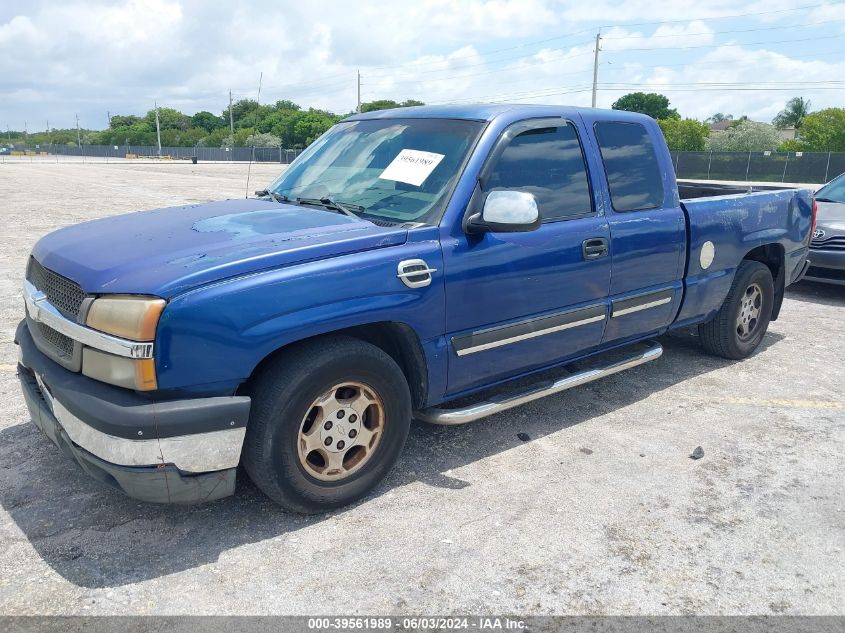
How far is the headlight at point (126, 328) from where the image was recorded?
263 centimetres

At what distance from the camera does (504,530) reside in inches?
125

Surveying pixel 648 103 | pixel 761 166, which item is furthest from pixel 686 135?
pixel 648 103

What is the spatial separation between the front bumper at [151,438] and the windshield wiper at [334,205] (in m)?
1.23

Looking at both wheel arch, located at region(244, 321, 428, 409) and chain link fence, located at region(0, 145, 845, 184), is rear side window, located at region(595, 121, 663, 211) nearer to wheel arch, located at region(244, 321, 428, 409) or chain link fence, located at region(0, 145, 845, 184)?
wheel arch, located at region(244, 321, 428, 409)

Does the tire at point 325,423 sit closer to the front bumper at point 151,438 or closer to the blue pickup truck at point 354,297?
the blue pickup truck at point 354,297

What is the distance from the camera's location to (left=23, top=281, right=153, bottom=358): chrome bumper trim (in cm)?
263

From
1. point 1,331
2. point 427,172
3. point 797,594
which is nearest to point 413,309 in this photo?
point 427,172

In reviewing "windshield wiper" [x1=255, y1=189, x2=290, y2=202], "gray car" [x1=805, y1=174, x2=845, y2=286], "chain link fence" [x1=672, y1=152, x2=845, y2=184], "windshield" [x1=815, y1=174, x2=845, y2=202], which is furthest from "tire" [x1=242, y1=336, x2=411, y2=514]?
"chain link fence" [x1=672, y1=152, x2=845, y2=184]

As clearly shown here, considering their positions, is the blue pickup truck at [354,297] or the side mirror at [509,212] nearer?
the blue pickup truck at [354,297]

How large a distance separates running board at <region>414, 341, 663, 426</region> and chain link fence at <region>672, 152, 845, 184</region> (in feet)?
123

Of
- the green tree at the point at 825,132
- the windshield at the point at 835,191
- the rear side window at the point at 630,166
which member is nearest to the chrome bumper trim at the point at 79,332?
the rear side window at the point at 630,166

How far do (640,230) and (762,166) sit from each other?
43.9m

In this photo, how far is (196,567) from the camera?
9.39 ft

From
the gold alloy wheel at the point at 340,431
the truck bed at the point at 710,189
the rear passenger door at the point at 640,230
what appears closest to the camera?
the gold alloy wheel at the point at 340,431
